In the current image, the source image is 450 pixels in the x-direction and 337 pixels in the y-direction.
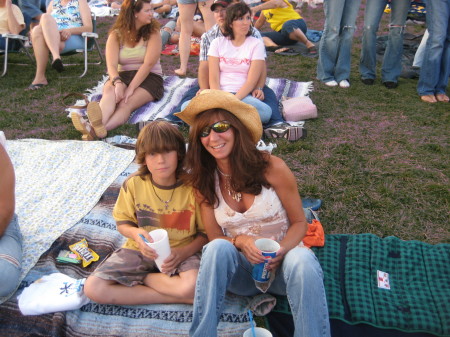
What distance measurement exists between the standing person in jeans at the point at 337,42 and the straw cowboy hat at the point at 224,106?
4.03 metres

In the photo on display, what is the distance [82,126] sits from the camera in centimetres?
430

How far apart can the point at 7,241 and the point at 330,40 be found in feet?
15.8

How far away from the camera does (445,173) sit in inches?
146

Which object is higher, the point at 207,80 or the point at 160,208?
the point at 160,208

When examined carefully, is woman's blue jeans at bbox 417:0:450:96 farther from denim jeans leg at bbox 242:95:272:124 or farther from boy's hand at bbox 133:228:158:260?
boy's hand at bbox 133:228:158:260

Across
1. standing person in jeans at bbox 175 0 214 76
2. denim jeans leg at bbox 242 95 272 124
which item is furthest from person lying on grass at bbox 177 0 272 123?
standing person in jeans at bbox 175 0 214 76

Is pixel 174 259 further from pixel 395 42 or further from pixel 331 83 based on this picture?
pixel 395 42

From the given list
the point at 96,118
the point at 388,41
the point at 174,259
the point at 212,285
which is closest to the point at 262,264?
the point at 212,285

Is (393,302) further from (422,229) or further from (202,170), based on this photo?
(202,170)

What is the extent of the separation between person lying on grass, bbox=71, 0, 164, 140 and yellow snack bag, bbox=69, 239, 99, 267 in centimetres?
202

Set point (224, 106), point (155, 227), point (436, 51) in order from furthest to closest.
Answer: point (436, 51) → point (155, 227) → point (224, 106)

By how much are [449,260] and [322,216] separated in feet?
3.01

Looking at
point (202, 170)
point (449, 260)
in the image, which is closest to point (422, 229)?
point (449, 260)

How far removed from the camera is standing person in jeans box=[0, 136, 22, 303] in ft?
7.64
